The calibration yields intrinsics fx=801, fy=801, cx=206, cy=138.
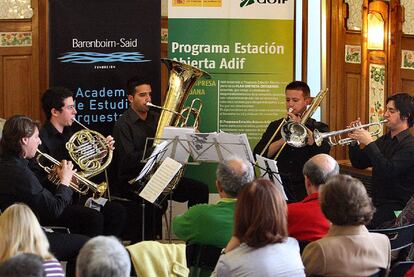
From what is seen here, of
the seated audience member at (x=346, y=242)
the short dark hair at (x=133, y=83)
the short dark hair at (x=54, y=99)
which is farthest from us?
the short dark hair at (x=133, y=83)

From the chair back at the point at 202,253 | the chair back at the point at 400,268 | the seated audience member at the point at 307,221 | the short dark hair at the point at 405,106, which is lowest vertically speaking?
the chair back at the point at 400,268

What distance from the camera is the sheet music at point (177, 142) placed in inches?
215

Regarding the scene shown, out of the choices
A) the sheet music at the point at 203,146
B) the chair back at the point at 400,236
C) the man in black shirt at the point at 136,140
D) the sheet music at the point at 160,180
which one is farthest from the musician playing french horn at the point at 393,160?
the man in black shirt at the point at 136,140

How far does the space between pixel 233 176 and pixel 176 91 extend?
228 centimetres

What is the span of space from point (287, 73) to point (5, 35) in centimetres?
247

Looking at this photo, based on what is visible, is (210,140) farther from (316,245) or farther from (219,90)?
(316,245)

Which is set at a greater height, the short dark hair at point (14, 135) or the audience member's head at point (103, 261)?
the short dark hair at point (14, 135)

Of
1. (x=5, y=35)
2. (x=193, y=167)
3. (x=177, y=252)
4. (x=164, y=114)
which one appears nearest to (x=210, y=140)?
(x=164, y=114)

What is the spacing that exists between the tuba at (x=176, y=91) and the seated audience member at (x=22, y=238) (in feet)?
9.76

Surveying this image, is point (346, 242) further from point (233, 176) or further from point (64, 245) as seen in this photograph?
point (64, 245)

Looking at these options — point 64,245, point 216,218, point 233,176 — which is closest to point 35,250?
point 216,218

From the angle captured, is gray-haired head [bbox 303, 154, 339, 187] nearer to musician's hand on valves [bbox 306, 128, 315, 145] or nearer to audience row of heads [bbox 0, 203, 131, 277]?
audience row of heads [bbox 0, 203, 131, 277]

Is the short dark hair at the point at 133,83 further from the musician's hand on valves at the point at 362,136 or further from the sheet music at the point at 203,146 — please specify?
the musician's hand on valves at the point at 362,136

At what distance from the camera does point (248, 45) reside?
21.9 ft
